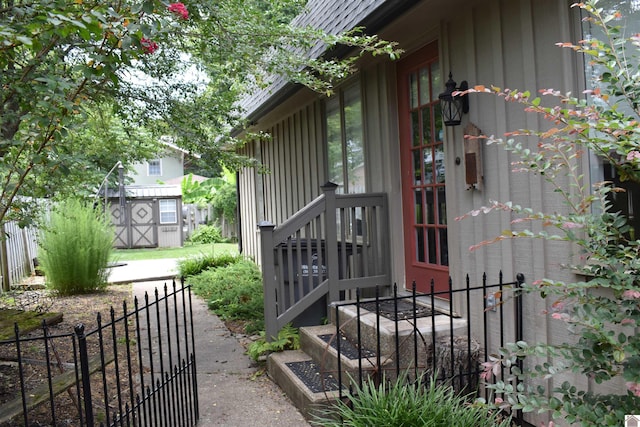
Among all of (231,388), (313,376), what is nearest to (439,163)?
(313,376)

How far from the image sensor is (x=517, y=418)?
377 centimetres

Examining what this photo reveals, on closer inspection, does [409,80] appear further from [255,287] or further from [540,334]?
[255,287]

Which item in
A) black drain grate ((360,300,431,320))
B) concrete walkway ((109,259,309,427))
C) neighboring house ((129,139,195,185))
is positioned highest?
neighboring house ((129,139,195,185))

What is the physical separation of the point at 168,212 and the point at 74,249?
12729 mm

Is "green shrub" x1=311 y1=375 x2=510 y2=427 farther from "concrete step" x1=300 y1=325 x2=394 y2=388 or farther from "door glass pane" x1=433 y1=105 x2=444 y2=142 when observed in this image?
"door glass pane" x1=433 y1=105 x2=444 y2=142

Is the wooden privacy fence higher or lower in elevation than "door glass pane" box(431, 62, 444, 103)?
lower

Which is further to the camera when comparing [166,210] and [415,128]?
[166,210]

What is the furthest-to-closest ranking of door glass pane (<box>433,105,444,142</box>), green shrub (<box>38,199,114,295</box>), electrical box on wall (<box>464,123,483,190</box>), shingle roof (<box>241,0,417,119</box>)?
green shrub (<box>38,199,114,295</box>) → door glass pane (<box>433,105,444,142</box>) → shingle roof (<box>241,0,417,119</box>) → electrical box on wall (<box>464,123,483,190</box>)

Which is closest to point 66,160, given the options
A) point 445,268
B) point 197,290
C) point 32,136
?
point 32,136

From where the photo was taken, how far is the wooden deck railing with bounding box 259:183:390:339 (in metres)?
5.16

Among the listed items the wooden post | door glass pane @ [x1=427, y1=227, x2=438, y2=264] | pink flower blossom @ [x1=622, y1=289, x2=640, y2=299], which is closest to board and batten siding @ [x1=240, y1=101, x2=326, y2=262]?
door glass pane @ [x1=427, y1=227, x2=438, y2=264]

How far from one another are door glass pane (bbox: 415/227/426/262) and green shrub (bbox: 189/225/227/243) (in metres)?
18.3

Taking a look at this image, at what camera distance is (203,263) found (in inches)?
483

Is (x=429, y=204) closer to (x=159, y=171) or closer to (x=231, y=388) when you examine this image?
(x=231, y=388)
